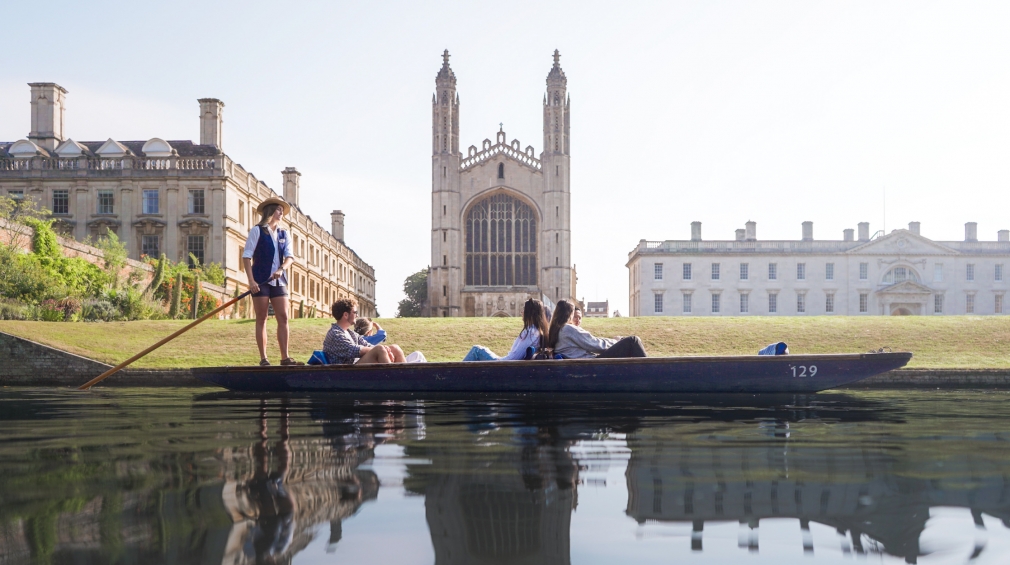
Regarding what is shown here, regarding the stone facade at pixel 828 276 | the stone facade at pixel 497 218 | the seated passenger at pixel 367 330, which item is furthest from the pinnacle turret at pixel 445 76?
the seated passenger at pixel 367 330

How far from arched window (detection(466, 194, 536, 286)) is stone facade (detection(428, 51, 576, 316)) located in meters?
0.07

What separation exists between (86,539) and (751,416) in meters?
4.71

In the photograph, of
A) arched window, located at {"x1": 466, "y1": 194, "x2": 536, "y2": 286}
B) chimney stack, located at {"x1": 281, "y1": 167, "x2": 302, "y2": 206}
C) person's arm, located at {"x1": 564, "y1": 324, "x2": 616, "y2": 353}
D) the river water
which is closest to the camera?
the river water

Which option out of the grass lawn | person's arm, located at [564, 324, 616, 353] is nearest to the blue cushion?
person's arm, located at [564, 324, 616, 353]

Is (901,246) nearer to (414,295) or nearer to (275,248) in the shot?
(414,295)

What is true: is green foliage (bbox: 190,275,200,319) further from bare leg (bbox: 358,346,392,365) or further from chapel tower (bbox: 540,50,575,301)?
chapel tower (bbox: 540,50,575,301)

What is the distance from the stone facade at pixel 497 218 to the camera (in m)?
53.6

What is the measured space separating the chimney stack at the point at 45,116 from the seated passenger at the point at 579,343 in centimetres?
3751

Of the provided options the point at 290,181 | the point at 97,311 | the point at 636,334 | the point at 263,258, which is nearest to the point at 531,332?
the point at 263,258

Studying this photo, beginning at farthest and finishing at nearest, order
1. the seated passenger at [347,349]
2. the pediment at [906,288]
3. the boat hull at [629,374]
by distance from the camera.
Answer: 1. the pediment at [906,288]
2. the seated passenger at [347,349]
3. the boat hull at [629,374]

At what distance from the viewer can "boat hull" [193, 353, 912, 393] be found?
7.99 m

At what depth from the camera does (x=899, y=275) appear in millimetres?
57344

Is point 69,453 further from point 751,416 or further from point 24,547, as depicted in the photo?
point 751,416

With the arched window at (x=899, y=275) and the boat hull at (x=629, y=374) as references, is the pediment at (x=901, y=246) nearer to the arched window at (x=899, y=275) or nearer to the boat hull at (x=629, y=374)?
the arched window at (x=899, y=275)
